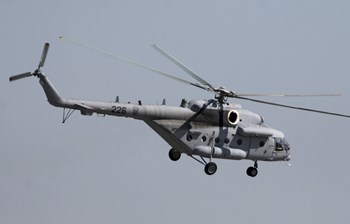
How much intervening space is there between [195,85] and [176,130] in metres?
3.03

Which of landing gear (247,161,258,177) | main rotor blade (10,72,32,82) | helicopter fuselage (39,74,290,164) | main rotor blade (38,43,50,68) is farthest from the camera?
landing gear (247,161,258,177)

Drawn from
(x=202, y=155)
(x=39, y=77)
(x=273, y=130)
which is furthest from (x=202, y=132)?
(x=39, y=77)

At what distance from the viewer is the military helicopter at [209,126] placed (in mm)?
59469

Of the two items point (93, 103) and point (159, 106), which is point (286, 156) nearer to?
point (159, 106)

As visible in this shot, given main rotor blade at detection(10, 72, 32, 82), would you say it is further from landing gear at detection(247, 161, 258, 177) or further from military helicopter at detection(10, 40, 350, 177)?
landing gear at detection(247, 161, 258, 177)

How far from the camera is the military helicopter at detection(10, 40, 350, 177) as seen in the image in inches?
2341

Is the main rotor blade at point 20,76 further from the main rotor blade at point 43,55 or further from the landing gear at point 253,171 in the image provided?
the landing gear at point 253,171

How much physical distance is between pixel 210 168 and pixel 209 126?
249 centimetres

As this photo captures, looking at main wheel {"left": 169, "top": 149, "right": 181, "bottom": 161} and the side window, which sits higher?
the side window

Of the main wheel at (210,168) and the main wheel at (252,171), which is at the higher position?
the main wheel at (252,171)

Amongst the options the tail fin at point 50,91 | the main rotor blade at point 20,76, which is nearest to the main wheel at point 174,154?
the tail fin at point 50,91

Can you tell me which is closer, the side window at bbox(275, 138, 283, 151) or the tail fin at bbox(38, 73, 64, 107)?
the tail fin at bbox(38, 73, 64, 107)

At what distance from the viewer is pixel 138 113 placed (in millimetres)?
59750

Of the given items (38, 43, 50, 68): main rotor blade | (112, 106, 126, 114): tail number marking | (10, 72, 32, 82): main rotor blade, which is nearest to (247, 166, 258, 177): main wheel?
(112, 106, 126, 114): tail number marking
